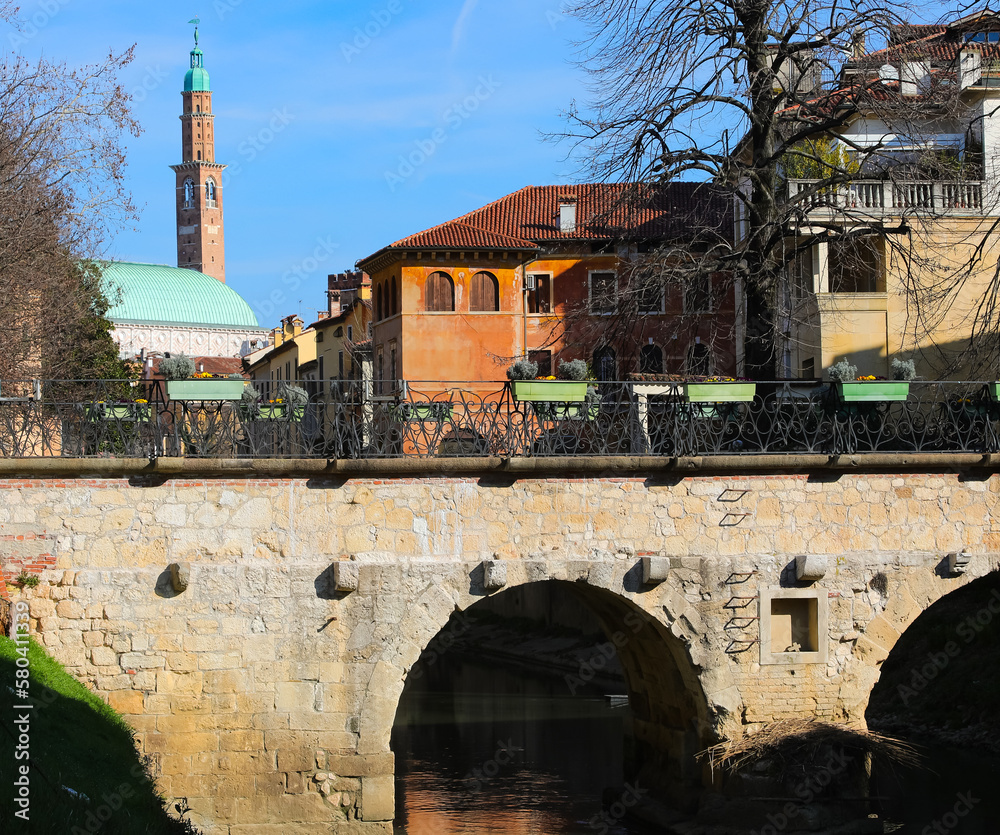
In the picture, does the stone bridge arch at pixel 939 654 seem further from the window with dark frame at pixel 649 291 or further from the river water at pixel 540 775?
the window with dark frame at pixel 649 291

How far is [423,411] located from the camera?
605 inches

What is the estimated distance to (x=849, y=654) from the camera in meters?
15.3

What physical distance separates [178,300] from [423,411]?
369 ft

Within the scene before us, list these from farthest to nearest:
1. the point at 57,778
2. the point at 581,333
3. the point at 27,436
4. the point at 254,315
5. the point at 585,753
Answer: the point at 254,315, the point at 581,333, the point at 585,753, the point at 27,436, the point at 57,778

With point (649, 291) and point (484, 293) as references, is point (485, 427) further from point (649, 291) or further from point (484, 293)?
point (484, 293)

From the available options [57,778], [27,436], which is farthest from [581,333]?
[57,778]

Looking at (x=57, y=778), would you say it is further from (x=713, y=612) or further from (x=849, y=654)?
(x=849, y=654)

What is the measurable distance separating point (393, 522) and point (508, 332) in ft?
86.8

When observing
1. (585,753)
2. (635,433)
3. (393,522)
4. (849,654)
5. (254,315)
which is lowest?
(585,753)

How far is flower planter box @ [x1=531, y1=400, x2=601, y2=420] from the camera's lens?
1532 cm

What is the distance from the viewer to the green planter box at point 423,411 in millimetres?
14859

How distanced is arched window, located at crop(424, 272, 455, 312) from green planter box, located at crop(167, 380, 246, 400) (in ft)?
83.6

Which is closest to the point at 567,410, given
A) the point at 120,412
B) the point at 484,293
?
the point at 120,412

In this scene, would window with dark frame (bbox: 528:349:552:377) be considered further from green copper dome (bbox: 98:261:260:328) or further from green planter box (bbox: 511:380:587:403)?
green copper dome (bbox: 98:261:260:328)
